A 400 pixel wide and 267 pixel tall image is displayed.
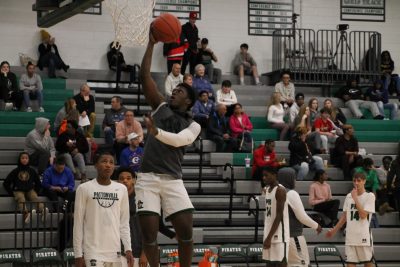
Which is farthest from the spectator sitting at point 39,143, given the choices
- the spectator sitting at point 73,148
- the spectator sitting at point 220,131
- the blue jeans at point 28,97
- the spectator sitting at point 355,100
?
the spectator sitting at point 355,100

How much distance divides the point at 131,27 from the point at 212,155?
4.67 m

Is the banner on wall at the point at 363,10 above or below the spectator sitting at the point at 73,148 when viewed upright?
above

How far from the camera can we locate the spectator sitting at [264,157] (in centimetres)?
1633

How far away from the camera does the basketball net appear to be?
1286 centimetres

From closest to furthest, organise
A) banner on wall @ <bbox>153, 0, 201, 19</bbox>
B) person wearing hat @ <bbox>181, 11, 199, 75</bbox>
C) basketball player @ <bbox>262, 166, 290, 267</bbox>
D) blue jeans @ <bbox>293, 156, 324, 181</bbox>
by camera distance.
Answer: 1. basketball player @ <bbox>262, 166, 290, 267</bbox>
2. blue jeans @ <bbox>293, 156, 324, 181</bbox>
3. person wearing hat @ <bbox>181, 11, 199, 75</bbox>
4. banner on wall @ <bbox>153, 0, 201, 19</bbox>

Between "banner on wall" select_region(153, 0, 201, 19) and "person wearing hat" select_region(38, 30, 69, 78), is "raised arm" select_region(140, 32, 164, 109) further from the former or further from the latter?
"banner on wall" select_region(153, 0, 201, 19)

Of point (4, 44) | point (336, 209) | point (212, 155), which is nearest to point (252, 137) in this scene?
point (212, 155)

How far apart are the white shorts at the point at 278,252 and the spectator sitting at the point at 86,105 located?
261 inches

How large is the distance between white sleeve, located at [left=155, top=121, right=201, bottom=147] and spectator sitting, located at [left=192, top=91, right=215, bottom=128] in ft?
32.4

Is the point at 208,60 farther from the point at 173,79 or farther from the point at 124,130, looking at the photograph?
the point at 124,130

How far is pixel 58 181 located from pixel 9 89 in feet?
11.4

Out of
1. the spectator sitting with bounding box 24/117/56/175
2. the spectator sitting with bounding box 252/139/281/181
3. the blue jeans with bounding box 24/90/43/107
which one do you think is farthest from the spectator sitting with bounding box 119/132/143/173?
the blue jeans with bounding box 24/90/43/107

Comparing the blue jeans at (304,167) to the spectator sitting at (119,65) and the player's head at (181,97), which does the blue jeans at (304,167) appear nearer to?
the spectator sitting at (119,65)

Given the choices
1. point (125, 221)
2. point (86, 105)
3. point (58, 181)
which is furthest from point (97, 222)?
point (86, 105)
